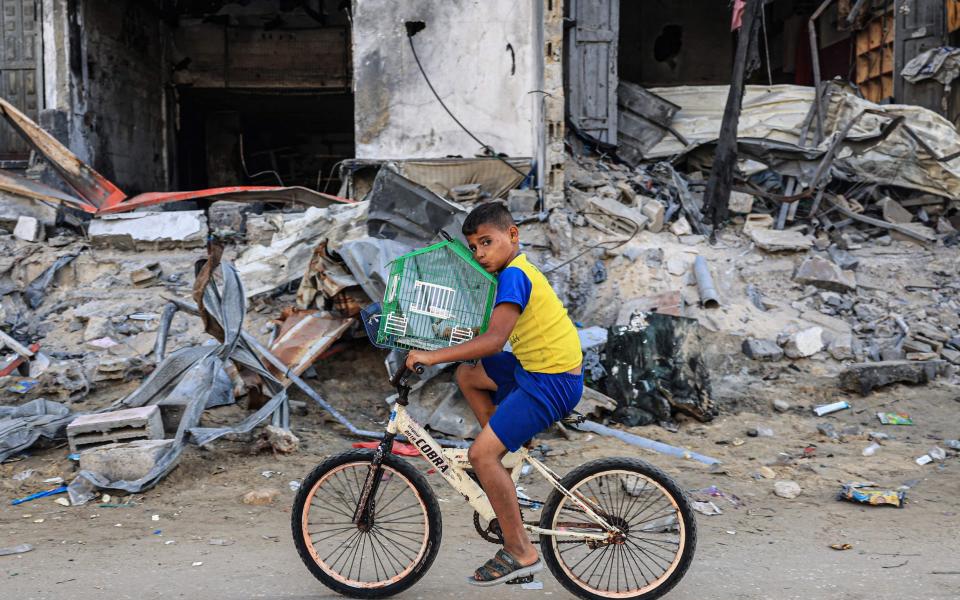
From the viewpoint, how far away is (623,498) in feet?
10.8

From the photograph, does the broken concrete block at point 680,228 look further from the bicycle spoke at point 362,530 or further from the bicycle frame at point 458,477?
the bicycle frame at point 458,477

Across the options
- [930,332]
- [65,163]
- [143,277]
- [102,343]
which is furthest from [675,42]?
[102,343]

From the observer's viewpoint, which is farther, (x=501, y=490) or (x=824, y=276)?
(x=824, y=276)

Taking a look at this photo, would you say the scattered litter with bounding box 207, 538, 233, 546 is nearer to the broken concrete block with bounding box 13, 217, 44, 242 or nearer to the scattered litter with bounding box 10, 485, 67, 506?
the scattered litter with bounding box 10, 485, 67, 506

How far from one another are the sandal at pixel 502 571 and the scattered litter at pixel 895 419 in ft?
15.9

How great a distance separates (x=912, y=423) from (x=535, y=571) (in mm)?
4955

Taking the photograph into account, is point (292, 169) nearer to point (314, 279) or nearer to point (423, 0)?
point (423, 0)

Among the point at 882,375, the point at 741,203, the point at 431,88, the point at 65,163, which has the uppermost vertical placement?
the point at 431,88

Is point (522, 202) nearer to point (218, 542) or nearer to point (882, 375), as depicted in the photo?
point (882, 375)

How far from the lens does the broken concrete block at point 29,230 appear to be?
9891 millimetres

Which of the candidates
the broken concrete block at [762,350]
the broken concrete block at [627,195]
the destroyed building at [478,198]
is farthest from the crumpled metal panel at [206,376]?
the broken concrete block at [627,195]

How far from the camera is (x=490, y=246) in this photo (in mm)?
3086

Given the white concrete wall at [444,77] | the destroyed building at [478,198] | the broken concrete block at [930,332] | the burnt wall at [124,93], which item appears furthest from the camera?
the burnt wall at [124,93]

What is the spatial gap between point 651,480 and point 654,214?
7044 mm
